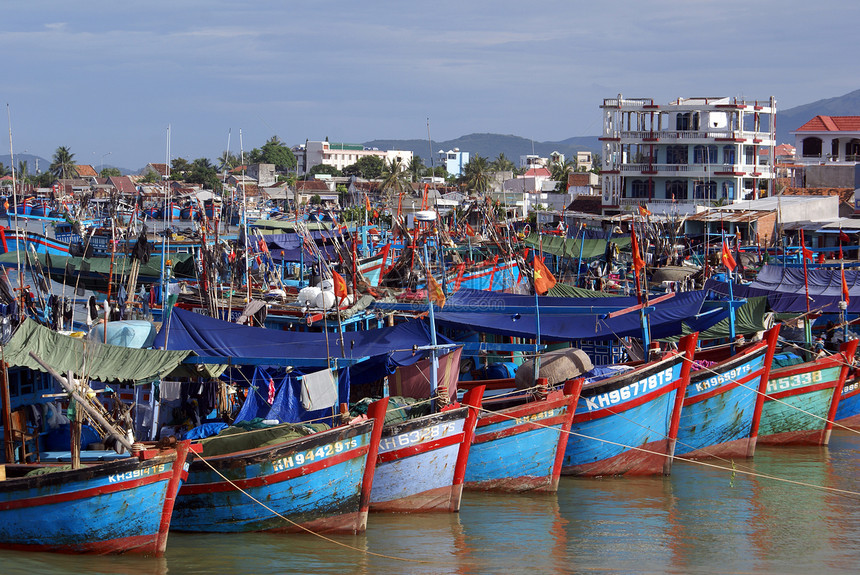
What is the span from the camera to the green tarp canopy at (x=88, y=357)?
15641 millimetres

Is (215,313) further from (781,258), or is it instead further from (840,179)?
(840,179)

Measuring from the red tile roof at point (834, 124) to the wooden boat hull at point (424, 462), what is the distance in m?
61.4

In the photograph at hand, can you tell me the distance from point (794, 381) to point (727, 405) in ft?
6.53

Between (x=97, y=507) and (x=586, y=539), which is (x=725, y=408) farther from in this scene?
(x=97, y=507)

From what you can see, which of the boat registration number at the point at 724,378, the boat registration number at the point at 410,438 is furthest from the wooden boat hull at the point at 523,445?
the boat registration number at the point at 724,378

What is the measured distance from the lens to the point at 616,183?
63.7 m

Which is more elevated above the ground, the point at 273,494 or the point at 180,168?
the point at 180,168

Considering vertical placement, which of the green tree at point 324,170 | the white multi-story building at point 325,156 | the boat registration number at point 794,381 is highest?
the white multi-story building at point 325,156

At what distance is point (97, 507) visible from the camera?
514 inches

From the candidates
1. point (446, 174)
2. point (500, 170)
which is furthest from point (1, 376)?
point (446, 174)

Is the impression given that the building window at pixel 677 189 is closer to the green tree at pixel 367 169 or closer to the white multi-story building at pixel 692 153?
the white multi-story building at pixel 692 153

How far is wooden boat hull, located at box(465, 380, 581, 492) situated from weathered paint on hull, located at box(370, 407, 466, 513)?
1.02m

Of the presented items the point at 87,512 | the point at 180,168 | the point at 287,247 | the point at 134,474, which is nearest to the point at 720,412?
the point at 134,474

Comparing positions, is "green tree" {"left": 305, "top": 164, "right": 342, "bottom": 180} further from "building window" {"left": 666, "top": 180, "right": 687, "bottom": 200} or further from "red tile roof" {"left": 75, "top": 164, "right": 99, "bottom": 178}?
"building window" {"left": 666, "top": 180, "right": 687, "bottom": 200}
